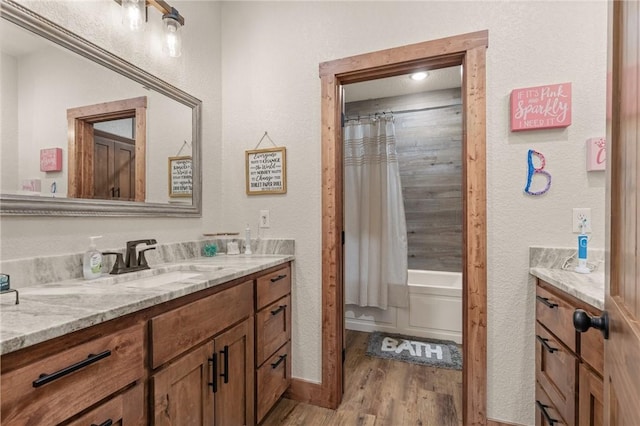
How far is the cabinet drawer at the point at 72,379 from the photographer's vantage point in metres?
0.62

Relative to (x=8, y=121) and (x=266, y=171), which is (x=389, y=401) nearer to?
(x=266, y=171)

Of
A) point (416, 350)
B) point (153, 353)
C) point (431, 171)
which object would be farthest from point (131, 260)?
point (431, 171)

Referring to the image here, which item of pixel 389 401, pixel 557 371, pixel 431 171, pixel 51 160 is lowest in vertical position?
pixel 389 401

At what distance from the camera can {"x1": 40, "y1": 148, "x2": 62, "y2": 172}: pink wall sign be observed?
1.17m

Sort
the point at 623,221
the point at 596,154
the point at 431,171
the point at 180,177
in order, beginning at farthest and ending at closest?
the point at 431,171, the point at 180,177, the point at 596,154, the point at 623,221

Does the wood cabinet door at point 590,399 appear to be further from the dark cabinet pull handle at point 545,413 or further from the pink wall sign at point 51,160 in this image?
the pink wall sign at point 51,160

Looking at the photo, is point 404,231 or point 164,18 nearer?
Result: point 164,18

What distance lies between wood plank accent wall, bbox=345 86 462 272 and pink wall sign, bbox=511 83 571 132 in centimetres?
179

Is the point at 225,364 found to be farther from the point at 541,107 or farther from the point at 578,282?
the point at 541,107

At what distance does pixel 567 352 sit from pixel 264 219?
1.71 metres

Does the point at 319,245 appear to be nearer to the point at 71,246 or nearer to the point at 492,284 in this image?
the point at 492,284

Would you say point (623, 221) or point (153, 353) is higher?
point (623, 221)

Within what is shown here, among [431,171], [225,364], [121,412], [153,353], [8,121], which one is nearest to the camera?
[121,412]

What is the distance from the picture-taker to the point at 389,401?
1868 mm
